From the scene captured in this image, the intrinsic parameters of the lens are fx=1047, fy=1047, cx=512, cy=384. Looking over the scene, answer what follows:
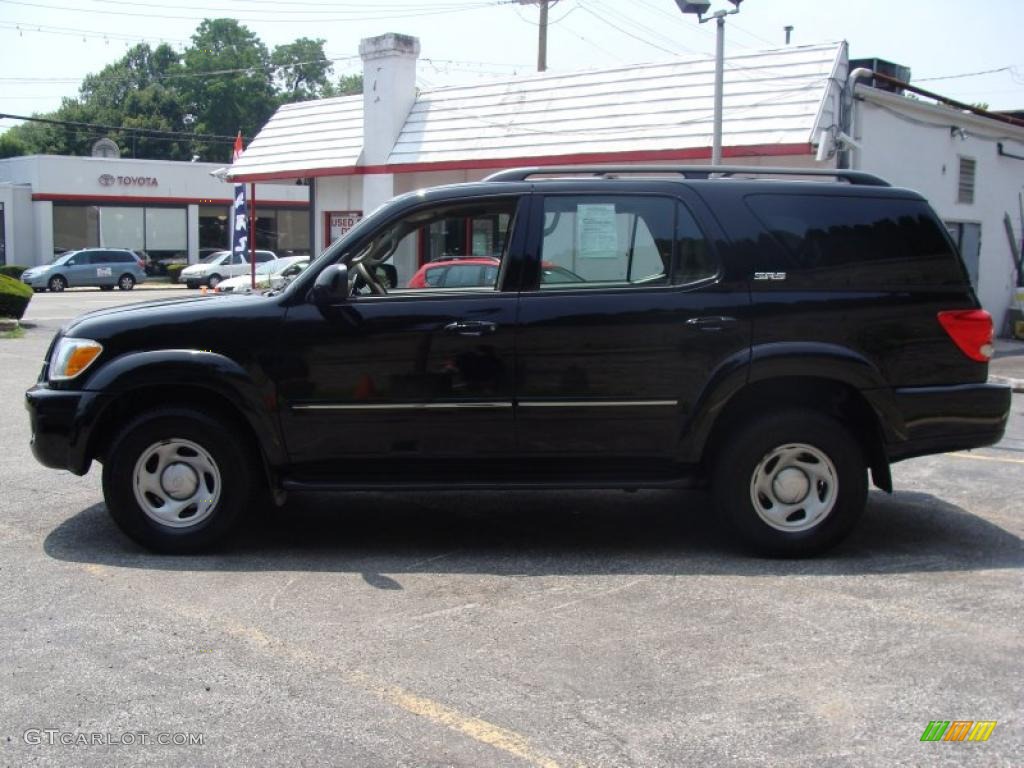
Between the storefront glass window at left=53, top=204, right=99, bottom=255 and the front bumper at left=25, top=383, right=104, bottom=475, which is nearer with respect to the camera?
the front bumper at left=25, top=383, right=104, bottom=475

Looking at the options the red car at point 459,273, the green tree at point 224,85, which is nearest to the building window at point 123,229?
the green tree at point 224,85

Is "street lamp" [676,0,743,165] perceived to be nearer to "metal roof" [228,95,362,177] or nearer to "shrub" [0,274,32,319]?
"metal roof" [228,95,362,177]

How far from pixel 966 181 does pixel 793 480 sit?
14.6 meters

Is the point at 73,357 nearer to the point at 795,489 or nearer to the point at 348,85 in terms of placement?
the point at 795,489

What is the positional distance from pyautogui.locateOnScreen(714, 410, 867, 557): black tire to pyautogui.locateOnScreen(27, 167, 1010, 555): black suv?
0.04 feet

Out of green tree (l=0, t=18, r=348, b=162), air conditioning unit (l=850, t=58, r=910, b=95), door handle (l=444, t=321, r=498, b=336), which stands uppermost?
green tree (l=0, t=18, r=348, b=162)

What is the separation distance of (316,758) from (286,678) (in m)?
0.69

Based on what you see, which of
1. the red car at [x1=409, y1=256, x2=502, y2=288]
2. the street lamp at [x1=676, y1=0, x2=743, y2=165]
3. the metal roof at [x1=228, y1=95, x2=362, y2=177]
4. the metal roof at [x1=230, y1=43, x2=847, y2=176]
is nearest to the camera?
the red car at [x1=409, y1=256, x2=502, y2=288]

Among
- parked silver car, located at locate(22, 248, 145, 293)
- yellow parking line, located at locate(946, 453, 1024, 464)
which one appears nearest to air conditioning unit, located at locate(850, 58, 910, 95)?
yellow parking line, located at locate(946, 453, 1024, 464)

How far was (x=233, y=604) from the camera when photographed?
502cm

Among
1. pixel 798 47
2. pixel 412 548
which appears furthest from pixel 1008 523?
pixel 798 47

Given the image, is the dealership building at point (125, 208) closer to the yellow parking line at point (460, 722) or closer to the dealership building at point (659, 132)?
the dealership building at point (659, 132)

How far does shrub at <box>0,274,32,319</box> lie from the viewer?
20.7 m

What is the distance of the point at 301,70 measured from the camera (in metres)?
97.3
